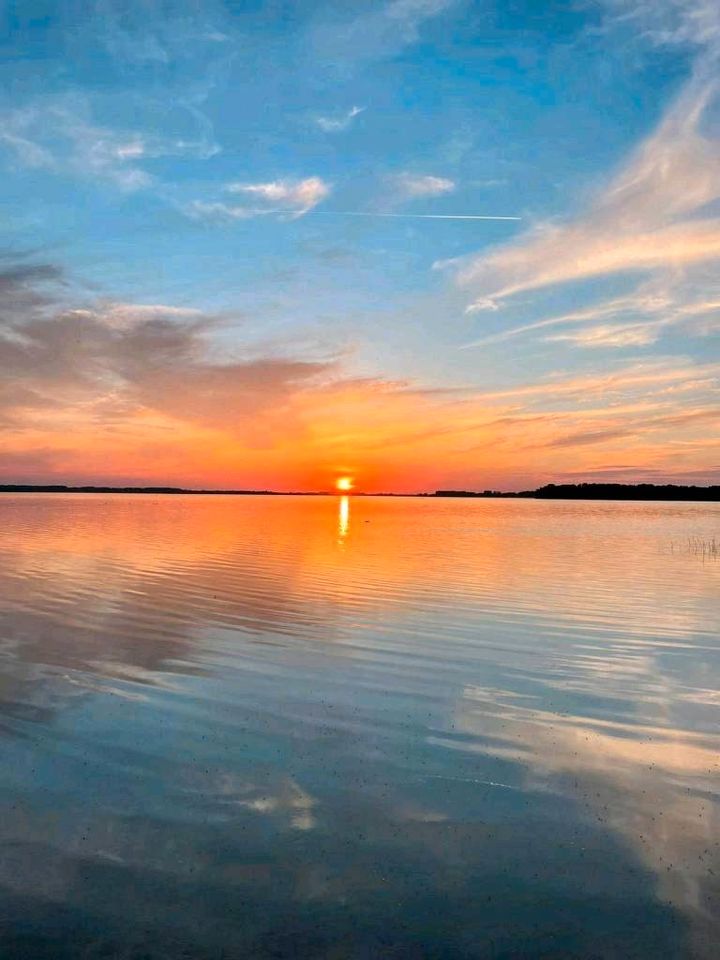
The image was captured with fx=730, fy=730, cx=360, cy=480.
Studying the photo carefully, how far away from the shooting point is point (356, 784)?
10.8 meters

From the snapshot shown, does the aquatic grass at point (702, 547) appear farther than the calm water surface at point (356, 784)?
Yes

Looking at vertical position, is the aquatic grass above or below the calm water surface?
below

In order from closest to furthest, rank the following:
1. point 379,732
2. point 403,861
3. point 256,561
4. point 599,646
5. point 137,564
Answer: point 403,861 → point 379,732 → point 599,646 → point 137,564 → point 256,561

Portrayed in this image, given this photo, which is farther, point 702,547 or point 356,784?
point 702,547

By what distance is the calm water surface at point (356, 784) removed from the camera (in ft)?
24.0

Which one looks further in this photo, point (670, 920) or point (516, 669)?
point (516, 669)

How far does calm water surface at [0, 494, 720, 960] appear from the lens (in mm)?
7316

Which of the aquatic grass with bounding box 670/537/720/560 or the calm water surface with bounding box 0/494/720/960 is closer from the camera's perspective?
the calm water surface with bounding box 0/494/720/960

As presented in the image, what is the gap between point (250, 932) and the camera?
7.09 m

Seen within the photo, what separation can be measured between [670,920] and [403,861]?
9.43ft

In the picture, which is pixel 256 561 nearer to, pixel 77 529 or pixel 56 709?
pixel 56 709

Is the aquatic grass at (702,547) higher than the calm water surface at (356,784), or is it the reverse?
the calm water surface at (356,784)

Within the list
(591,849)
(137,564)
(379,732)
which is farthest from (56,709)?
(137,564)

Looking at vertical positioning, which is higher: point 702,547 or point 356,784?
point 356,784
